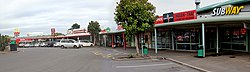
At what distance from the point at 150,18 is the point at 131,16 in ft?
4.56

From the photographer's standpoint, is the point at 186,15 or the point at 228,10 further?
the point at 186,15

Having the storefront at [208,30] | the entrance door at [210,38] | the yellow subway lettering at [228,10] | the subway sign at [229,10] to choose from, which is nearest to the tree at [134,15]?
the storefront at [208,30]

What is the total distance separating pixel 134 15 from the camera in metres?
19.2

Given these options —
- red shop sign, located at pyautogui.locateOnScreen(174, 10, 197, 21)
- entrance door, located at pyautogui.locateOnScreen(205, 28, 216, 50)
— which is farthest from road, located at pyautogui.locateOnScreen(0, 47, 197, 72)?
entrance door, located at pyautogui.locateOnScreen(205, 28, 216, 50)

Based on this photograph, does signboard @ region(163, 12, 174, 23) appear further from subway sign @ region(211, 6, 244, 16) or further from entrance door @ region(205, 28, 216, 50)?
subway sign @ region(211, 6, 244, 16)

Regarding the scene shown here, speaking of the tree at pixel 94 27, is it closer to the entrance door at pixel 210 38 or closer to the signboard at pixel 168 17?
the signboard at pixel 168 17

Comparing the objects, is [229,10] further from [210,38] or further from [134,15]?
[210,38]

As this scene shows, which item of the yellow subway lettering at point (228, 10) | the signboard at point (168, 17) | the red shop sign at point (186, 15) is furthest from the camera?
the signboard at point (168, 17)

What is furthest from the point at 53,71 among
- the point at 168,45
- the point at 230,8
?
the point at 168,45

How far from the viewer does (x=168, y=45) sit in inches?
1109

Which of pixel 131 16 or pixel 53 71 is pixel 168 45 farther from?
pixel 53 71

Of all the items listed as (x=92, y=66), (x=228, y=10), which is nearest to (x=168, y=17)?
(x=228, y=10)

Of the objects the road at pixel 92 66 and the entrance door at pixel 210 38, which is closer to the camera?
the road at pixel 92 66

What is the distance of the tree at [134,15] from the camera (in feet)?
62.3
